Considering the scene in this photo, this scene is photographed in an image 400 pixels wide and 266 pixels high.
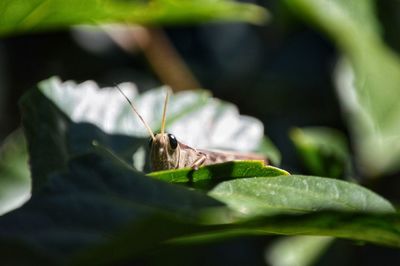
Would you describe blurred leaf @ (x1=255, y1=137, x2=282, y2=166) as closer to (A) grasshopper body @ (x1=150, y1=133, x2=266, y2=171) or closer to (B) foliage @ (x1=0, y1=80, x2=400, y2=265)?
(A) grasshopper body @ (x1=150, y1=133, x2=266, y2=171)

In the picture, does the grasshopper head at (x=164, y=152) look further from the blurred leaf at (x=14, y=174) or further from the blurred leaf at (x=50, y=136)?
the blurred leaf at (x=14, y=174)

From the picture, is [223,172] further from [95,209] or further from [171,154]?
[171,154]

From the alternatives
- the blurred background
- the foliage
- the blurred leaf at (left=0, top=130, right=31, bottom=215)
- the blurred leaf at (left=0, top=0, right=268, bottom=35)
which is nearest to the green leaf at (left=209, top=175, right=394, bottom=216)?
the foliage

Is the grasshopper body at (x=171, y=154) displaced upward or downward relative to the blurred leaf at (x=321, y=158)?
downward

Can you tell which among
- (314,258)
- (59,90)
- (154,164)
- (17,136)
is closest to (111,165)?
(154,164)

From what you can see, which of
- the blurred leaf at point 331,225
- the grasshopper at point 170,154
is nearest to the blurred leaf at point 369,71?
the grasshopper at point 170,154

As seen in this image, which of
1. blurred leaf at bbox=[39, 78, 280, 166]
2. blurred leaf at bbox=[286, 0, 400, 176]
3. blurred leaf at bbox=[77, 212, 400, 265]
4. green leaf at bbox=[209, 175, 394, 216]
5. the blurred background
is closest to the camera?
blurred leaf at bbox=[77, 212, 400, 265]

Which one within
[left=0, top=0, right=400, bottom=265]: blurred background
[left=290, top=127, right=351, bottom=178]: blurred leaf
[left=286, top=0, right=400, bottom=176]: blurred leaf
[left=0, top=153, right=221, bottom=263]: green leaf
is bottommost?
[left=0, top=153, right=221, bottom=263]: green leaf
